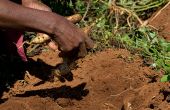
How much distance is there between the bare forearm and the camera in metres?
2.44

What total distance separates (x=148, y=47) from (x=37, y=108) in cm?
107

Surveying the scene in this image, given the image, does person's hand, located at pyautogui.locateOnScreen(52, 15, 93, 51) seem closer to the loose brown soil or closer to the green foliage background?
the green foliage background

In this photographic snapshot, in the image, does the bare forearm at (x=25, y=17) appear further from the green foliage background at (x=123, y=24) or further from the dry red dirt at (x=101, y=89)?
the green foliage background at (x=123, y=24)

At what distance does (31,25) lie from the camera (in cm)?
246

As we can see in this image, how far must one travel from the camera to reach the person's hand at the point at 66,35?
2398mm

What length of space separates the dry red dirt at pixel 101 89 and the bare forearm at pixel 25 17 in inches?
23.4

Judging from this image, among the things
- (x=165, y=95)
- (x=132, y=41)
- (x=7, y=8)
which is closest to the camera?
→ (x=7, y=8)

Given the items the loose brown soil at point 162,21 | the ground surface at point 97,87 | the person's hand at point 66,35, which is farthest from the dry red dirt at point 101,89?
the person's hand at point 66,35

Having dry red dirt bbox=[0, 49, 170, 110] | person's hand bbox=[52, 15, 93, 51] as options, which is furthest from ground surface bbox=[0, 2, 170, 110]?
person's hand bbox=[52, 15, 93, 51]

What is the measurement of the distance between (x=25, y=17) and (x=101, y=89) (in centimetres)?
85

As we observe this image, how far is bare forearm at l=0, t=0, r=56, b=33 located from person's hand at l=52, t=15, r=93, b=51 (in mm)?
38

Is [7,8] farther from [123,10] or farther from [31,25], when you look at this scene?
[123,10]

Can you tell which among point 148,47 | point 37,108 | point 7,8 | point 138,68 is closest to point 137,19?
point 148,47

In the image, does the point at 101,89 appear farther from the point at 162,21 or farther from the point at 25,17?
the point at 162,21
